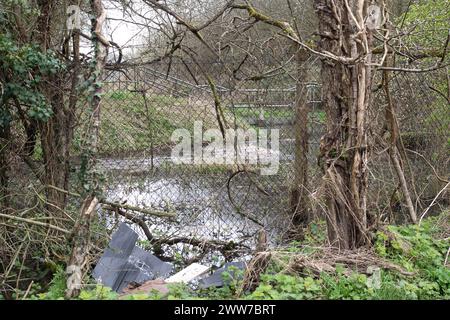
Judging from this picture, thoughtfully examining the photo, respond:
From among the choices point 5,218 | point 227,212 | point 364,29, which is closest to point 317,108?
point 227,212

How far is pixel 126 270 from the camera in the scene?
15.6 feet

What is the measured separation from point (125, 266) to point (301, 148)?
9.66ft

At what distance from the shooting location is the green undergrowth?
354 cm

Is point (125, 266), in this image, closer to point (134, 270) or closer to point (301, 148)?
point (134, 270)

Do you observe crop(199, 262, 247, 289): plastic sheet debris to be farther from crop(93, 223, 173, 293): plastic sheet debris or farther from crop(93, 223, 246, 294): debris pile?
crop(93, 223, 173, 293): plastic sheet debris

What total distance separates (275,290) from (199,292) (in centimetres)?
73

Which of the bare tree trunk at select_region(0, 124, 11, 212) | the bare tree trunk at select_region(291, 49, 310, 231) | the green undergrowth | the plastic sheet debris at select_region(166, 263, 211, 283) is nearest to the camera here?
the green undergrowth

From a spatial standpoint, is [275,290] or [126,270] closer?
[275,290]

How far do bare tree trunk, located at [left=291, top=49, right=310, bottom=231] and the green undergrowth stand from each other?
159 centimetres

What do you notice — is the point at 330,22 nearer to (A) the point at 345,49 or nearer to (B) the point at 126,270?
(A) the point at 345,49

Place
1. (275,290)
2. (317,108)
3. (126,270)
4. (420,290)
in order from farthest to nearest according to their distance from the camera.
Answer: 1. (317,108)
2. (126,270)
3. (420,290)
4. (275,290)

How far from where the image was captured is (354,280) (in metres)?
3.72

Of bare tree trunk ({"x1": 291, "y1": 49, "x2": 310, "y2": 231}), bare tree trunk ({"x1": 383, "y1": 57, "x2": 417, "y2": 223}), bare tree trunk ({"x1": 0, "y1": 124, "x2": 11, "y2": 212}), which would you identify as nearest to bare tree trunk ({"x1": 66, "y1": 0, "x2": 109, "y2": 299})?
bare tree trunk ({"x1": 0, "y1": 124, "x2": 11, "y2": 212})

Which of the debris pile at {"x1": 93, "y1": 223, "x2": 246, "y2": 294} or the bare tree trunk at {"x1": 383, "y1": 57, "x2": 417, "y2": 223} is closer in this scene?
the debris pile at {"x1": 93, "y1": 223, "x2": 246, "y2": 294}
